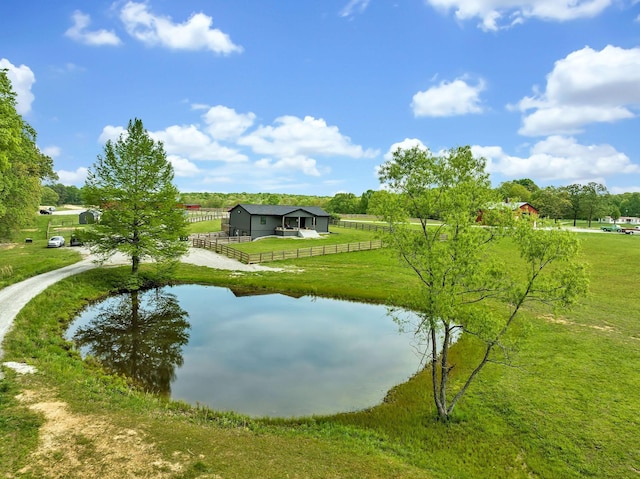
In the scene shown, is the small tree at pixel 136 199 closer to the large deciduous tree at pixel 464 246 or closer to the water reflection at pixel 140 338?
the water reflection at pixel 140 338

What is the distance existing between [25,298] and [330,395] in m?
18.2

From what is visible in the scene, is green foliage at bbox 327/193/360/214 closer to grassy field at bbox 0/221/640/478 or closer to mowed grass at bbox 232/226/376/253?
mowed grass at bbox 232/226/376/253

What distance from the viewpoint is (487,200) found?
11703 mm

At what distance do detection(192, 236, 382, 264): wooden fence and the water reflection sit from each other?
41.0ft

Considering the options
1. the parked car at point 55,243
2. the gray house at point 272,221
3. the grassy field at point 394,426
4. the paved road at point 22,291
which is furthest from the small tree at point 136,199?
the gray house at point 272,221

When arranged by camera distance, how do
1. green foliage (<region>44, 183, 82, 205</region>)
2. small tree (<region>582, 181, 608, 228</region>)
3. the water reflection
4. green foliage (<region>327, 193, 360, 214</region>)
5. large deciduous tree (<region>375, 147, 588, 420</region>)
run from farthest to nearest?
green foliage (<region>44, 183, 82, 205</region>), green foliage (<region>327, 193, 360, 214</region>), small tree (<region>582, 181, 608, 228</region>), the water reflection, large deciduous tree (<region>375, 147, 588, 420</region>)

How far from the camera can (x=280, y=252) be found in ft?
132

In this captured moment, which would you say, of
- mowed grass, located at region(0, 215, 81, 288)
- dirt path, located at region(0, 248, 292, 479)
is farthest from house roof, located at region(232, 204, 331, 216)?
dirt path, located at region(0, 248, 292, 479)

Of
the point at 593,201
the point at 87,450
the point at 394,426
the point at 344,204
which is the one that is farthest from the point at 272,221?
the point at 593,201

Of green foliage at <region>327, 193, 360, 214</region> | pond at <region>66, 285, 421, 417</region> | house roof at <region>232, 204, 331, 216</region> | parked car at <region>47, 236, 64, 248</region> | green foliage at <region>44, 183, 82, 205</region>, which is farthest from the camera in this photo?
green foliage at <region>44, 183, 82, 205</region>

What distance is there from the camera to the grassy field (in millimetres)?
9008

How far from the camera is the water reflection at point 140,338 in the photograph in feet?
50.8

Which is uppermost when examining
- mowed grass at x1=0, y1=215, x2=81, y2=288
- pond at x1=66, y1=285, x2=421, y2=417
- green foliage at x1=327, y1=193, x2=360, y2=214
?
green foliage at x1=327, y1=193, x2=360, y2=214

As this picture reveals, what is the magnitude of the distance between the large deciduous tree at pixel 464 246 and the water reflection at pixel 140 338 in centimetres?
1026
